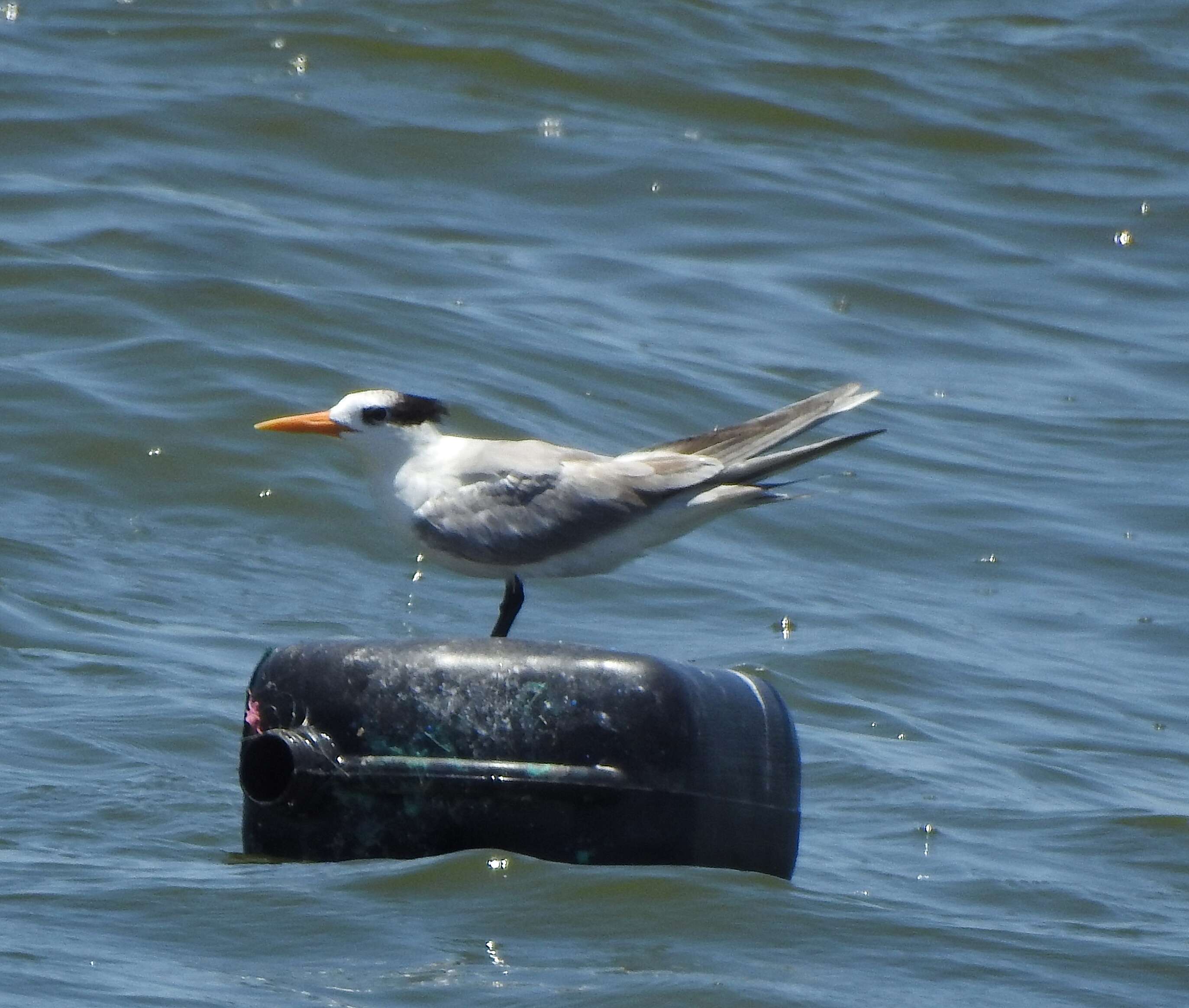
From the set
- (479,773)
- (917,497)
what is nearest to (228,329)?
(917,497)

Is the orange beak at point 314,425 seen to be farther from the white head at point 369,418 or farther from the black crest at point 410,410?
the black crest at point 410,410

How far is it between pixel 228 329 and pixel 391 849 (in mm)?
7614

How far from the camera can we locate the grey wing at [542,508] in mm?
6543

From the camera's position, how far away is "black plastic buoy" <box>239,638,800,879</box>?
5.67 meters

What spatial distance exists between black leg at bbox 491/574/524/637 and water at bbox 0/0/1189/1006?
40.9 inches

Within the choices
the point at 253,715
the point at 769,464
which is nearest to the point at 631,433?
the point at 769,464

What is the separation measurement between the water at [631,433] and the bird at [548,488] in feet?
3.77

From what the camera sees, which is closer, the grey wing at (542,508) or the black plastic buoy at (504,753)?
the black plastic buoy at (504,753)

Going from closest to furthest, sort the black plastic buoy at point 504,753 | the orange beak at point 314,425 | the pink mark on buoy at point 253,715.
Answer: the black plastic buoy at point 504,753 < the pink mark on buoy at point 253,715 < the orange beak at point 314,425

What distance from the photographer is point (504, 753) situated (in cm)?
567

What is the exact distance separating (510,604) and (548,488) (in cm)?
38

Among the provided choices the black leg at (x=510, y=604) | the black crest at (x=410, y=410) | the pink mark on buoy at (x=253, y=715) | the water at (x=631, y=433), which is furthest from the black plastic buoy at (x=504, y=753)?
the black crest at (x=410, y=410)

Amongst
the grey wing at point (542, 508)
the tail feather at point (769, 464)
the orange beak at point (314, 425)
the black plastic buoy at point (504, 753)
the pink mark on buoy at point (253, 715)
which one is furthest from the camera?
the orange beak at point (314, 425)

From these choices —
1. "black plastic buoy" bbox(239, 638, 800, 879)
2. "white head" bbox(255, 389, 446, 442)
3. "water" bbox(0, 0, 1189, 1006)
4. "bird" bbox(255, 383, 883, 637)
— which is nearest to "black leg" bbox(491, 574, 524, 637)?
"bird" bbox(255, 383, 883, 637)
